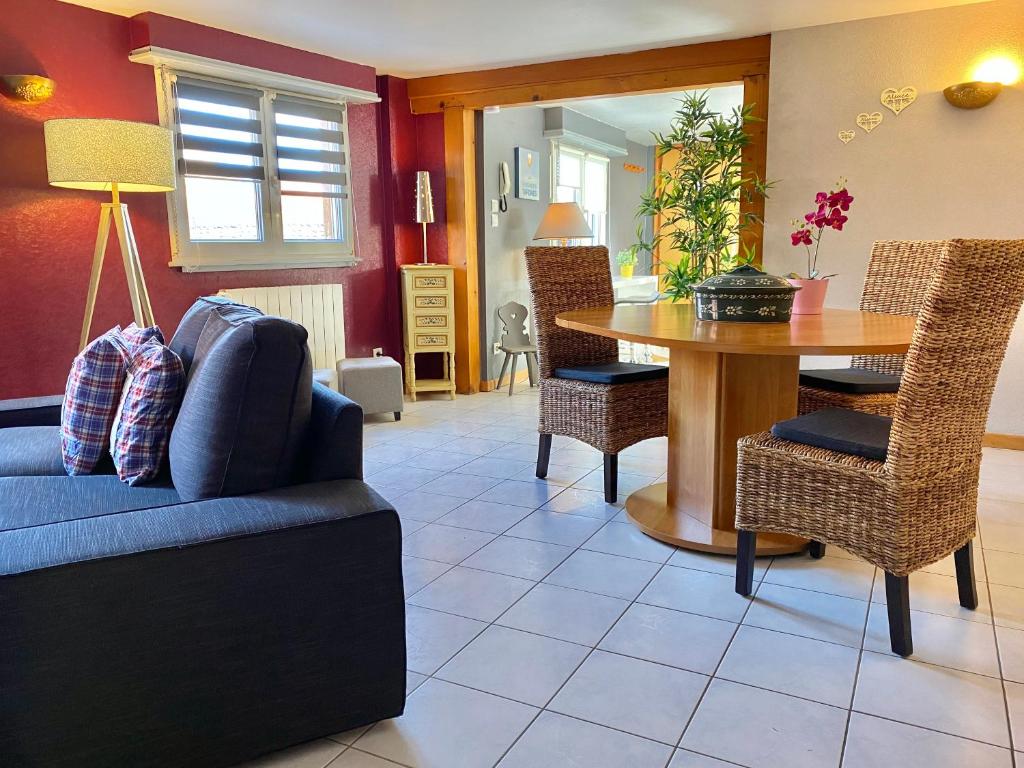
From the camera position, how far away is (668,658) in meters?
1.90

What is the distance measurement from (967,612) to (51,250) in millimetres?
3801

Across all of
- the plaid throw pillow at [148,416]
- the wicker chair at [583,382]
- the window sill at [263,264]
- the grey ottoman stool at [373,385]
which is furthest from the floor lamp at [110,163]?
the wicker chair at [583,382]

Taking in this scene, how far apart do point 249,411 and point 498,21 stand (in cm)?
310

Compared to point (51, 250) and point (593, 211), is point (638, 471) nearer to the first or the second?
point (51, 250)

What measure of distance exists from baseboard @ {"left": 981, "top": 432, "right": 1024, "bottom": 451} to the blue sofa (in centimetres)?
359

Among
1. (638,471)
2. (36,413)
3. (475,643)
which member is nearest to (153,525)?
(475,643)

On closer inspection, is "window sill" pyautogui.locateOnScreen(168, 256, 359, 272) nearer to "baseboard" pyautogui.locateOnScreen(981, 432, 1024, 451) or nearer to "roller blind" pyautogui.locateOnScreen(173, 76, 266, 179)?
"roller blind" pyautogui.locateOnScreen(173, 76, 266, 179)

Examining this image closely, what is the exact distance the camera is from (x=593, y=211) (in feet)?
26.0

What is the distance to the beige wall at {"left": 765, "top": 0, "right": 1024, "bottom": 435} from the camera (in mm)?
3805

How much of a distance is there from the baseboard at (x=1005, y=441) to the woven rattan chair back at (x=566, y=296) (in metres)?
2.08

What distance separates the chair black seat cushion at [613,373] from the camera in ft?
9.87

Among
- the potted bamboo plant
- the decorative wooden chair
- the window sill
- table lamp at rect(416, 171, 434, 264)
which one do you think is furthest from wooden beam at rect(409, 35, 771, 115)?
the potted bamboo plant

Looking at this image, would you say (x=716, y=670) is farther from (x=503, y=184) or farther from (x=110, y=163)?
(x=503, y=184)

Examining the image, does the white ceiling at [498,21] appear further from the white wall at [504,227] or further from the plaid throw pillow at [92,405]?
the plaid throw pillow at [92,405]
